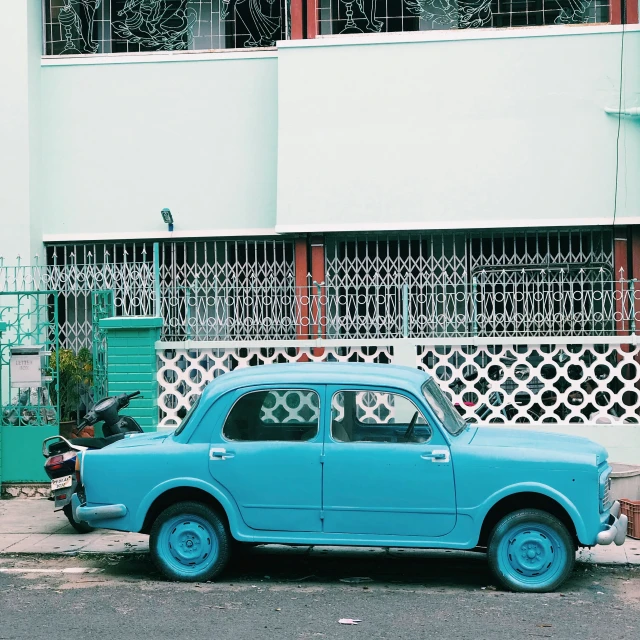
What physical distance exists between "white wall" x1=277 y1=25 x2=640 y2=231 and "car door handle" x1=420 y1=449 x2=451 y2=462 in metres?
5.70

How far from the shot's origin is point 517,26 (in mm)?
13000

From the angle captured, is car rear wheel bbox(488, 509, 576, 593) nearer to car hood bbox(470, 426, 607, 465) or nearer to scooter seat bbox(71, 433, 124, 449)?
car hood bbox(470, 426, 607, 465)

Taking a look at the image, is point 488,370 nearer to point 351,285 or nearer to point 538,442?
point 351,285

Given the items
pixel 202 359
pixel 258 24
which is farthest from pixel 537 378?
pixel 258 24

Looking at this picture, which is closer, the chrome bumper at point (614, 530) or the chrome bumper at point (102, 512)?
the chrome bumper at point (614, 530)

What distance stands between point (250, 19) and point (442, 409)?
774cm

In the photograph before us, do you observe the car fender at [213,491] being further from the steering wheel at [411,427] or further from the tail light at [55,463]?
the tail light at [55,463]

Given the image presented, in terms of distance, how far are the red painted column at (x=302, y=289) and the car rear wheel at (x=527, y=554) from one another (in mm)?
4777

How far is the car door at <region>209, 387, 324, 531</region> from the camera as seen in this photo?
7.38 m

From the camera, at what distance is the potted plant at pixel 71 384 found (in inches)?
456

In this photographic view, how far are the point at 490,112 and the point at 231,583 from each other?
7.17 meters

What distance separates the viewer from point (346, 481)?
7.33 metres

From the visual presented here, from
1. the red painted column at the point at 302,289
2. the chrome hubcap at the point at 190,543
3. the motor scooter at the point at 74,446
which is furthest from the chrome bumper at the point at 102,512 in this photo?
the red painted column at the point at 302,289

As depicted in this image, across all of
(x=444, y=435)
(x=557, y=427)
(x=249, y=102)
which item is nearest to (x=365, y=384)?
(x=444, y=435)
